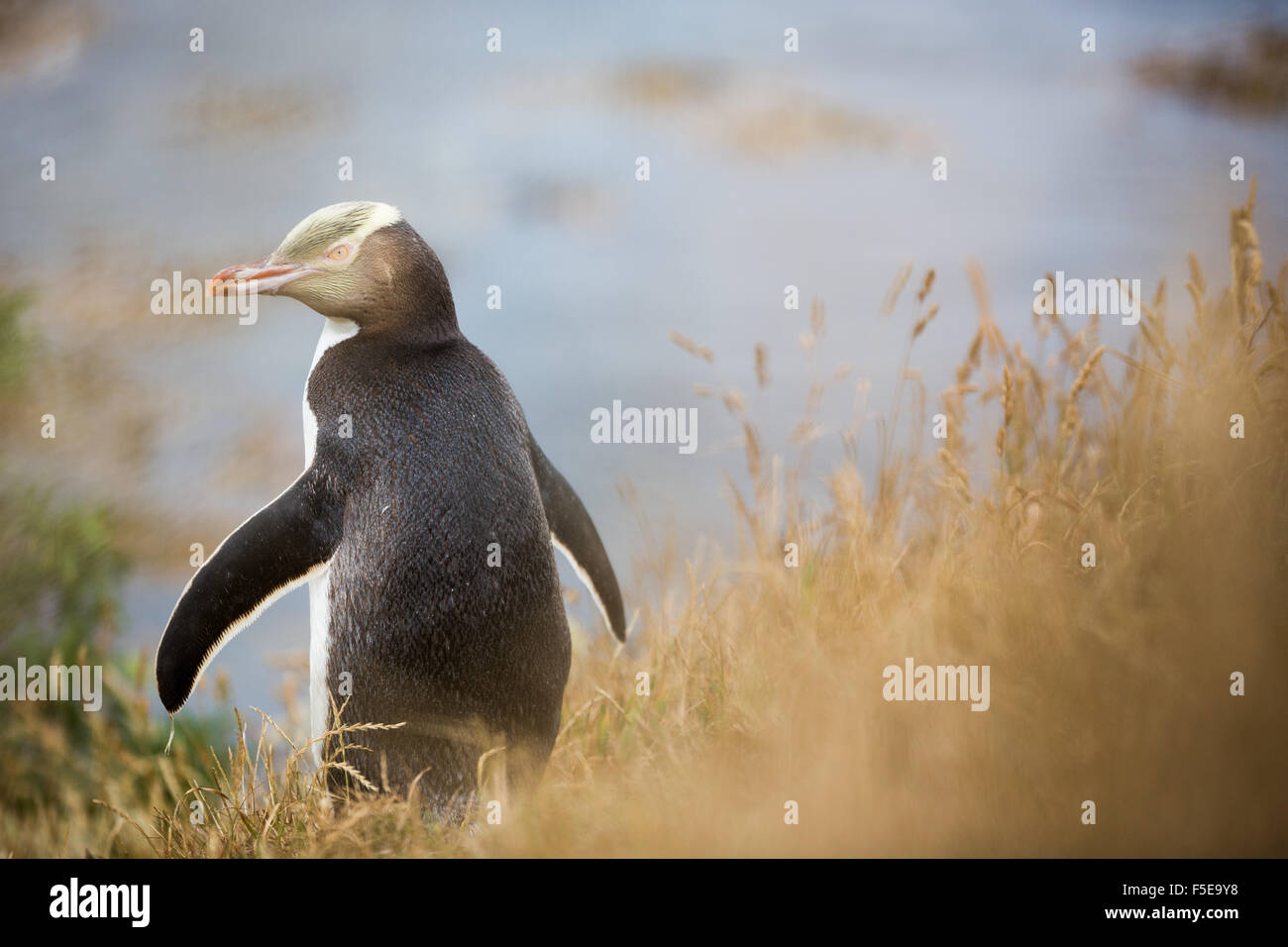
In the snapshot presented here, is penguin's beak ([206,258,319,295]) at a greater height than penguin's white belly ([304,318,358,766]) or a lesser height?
greater

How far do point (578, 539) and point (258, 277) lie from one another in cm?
94

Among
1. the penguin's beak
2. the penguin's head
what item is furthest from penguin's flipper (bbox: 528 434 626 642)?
the penguin's beak

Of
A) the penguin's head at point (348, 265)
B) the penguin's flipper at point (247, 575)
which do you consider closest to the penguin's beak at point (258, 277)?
the penguin's head at point (348, 265)

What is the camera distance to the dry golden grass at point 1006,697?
1778 mm

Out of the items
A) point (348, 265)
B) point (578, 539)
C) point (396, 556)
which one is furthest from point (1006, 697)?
point (348, 265)

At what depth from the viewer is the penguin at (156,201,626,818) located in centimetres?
204

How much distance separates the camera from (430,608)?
2.04m

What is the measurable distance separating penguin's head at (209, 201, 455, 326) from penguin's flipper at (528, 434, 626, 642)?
0.47 metres

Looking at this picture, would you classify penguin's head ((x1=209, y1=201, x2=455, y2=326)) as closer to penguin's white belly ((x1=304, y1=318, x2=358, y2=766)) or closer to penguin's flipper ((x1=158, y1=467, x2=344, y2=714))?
penguin's white belly ((x1=304, y1=318, x2=358, y2=766))

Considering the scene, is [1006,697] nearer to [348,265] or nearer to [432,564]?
[432,564]

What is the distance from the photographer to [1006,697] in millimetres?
1839

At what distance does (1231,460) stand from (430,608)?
5.51ft
